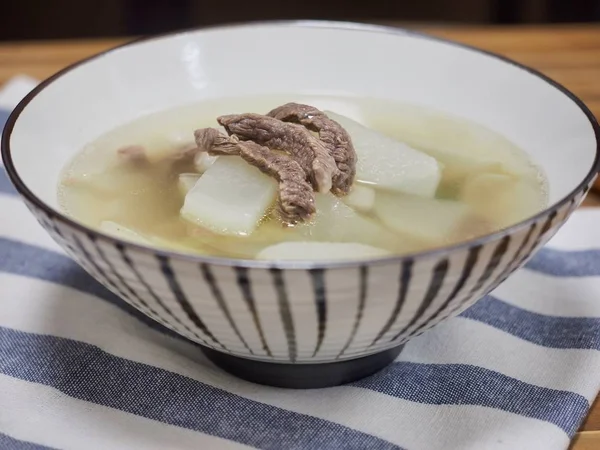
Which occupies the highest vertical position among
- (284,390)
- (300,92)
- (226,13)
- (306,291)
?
(306,291)

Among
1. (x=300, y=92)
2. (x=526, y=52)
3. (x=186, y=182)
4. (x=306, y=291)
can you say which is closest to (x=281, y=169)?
(x=186, y=182)

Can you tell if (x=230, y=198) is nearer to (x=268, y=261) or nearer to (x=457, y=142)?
(x=268, y=261)

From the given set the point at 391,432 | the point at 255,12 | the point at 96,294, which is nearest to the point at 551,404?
the point at 391,432

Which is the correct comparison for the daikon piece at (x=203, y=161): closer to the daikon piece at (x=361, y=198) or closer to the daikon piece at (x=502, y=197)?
the daikon piece at (x=361, y=198)

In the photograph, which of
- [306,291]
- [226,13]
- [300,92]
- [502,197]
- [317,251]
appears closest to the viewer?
[306,291]

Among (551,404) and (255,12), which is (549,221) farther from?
(255,12)

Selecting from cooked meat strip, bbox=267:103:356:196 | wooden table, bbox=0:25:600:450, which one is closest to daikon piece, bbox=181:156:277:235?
cooked meat strip, bbox=267:103:356:196
